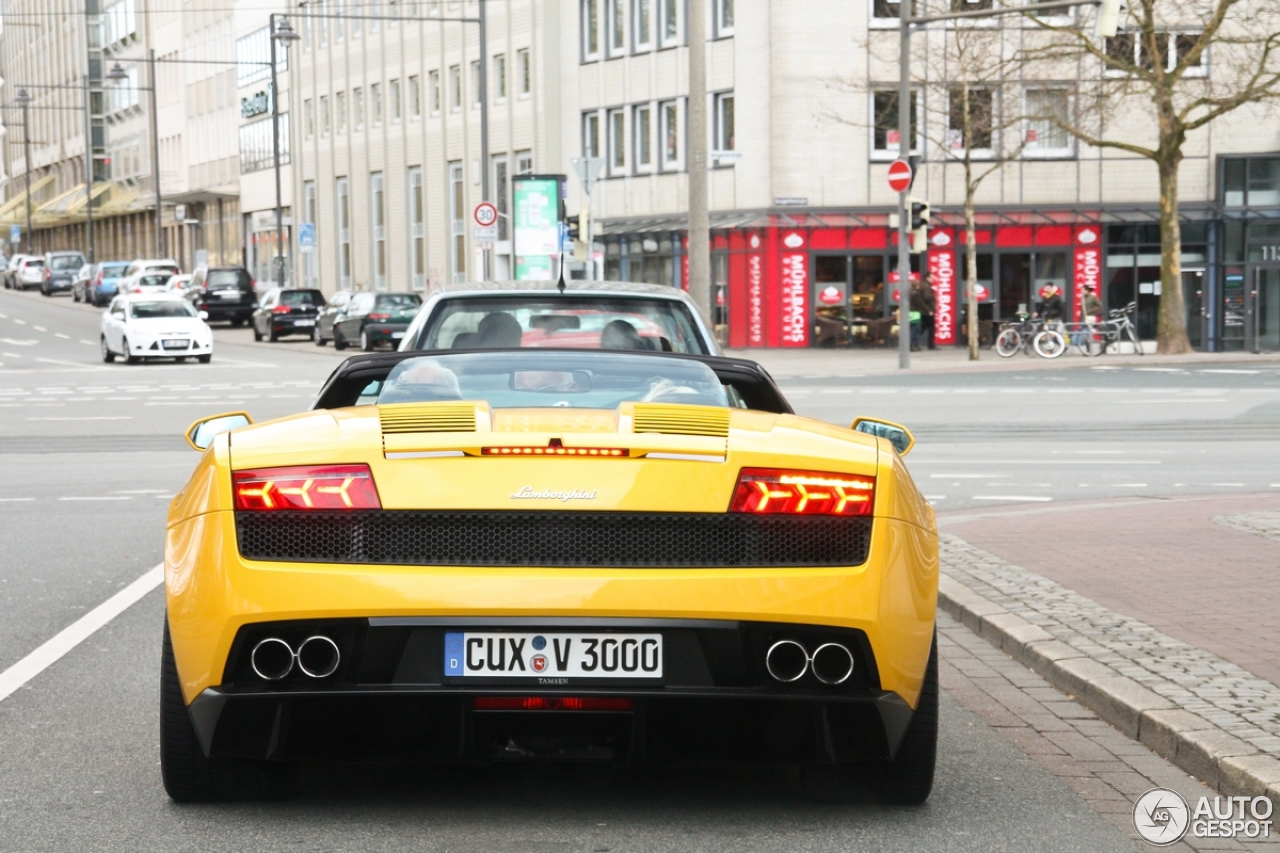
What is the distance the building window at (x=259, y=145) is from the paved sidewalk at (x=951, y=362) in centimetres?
4174

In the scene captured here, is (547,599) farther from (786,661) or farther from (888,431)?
(888,431)

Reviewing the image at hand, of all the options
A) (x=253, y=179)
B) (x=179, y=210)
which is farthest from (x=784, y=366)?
(x=179, y=210)

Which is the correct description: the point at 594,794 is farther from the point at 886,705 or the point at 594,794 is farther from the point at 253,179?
the point at 253,179

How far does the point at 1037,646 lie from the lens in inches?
288

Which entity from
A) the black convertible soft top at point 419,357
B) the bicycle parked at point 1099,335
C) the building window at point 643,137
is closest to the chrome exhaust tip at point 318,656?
the black convertible soft top at point 419,357

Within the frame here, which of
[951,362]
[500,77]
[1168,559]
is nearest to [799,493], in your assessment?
[1168,559]

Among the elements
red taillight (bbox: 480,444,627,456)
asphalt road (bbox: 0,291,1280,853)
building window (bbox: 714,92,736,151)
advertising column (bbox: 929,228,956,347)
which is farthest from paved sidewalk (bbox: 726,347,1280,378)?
red taillight (bbox: 480,444,627,456)

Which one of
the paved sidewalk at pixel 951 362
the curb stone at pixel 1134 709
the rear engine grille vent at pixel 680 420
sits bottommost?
the paved sidewalk at pixel 951 362

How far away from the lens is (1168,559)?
9.69 metres

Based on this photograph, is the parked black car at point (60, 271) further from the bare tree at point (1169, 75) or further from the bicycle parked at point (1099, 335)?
the bicycle parked at point (1099, 335)

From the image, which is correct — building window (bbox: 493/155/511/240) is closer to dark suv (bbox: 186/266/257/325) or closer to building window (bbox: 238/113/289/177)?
dark suv (bbox: 186/266/257/325)

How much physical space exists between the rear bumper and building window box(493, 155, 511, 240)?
53718 mm

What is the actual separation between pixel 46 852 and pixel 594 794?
4.64ft

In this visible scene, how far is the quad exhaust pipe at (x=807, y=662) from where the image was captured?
4.54 metres
